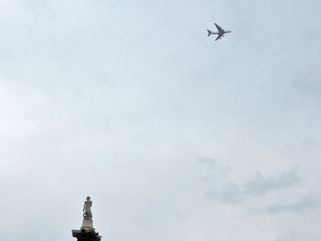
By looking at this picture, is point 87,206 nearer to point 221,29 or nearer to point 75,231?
point 75,231

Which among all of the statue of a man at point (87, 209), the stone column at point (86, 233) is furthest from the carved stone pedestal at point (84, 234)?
the statue of a man at point (87, 209)

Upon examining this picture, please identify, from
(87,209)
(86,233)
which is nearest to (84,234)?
(86,233)

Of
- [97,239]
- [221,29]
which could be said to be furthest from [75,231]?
[221,29]

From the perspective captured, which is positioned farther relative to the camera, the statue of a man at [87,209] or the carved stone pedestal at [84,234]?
the statue of a man at [87,209]

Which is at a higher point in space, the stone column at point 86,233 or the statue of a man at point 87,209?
the statue of a man at point 87,209

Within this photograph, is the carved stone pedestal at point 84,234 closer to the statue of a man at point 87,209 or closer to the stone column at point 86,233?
the stone column at point 86,233

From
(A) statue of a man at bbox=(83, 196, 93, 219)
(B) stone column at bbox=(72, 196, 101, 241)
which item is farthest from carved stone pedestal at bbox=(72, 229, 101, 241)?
(A) statue of a man at bbox=(83, 196, 93, 219)

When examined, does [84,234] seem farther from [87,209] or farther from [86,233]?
[87,209]

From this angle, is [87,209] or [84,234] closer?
[84,234]

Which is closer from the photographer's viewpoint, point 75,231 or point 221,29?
point 75,231

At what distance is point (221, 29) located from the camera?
353 feet

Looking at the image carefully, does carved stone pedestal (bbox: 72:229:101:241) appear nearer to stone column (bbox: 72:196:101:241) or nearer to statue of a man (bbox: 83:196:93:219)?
stone column (bbox: 72:196:101:241)

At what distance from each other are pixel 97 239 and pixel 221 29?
80270mm

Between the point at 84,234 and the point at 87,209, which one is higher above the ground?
the point at 87,209
